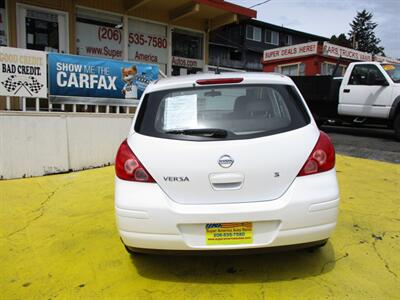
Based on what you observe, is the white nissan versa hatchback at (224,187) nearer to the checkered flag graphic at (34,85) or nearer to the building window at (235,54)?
the checkered flag graphic at (34,85)

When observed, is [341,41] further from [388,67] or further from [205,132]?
[205,132]

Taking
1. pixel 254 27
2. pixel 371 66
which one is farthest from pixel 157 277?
pixel 254 27

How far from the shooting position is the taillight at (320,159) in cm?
286

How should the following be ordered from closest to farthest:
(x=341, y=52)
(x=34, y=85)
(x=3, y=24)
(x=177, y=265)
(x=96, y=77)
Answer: (x=177, y=265) < (x=34, y=85) < (x=96, y=77) < (x=3, y=24) < (x=341, y=52)

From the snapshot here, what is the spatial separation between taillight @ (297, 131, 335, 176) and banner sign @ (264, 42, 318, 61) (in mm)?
15507

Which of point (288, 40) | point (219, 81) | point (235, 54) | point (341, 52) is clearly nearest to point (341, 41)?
point (288, 40)

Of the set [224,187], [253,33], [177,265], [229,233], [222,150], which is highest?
[253,33]

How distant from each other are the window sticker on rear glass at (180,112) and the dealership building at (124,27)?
755 cm

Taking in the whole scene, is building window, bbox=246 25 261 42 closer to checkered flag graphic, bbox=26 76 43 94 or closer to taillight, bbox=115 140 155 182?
checkered flag graphic, bbox=26 76 43 94

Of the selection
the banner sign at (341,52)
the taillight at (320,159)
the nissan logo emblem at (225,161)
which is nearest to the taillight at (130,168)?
the nissan logo emblem at (225,161)

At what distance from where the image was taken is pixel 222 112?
3.11 meters

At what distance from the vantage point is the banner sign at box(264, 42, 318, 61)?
694 inches

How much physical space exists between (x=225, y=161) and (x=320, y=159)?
730 millimetres

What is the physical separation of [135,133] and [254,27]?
41.0 metres
